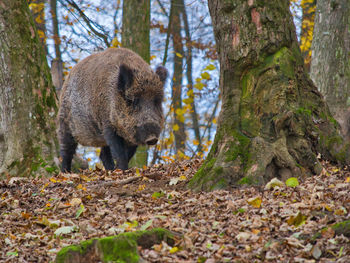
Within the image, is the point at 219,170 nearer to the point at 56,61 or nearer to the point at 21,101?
the point at 21,101

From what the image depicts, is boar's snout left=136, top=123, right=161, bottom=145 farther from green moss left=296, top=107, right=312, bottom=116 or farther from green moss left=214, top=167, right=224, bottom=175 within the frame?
green moss left=296, top=107, right=312, bottom=116

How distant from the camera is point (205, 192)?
203 inches

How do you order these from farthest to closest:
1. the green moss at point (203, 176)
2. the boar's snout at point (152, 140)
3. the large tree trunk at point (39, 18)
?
the large tree trunk at point (39, 18), the boar's snout at point (152, 140), the green moss at point (203, 176)

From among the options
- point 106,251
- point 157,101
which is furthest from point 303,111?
point 157,101

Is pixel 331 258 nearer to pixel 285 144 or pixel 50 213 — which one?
pixel 285 144

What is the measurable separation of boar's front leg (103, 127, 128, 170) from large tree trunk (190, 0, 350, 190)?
Result: 3263 millimetres

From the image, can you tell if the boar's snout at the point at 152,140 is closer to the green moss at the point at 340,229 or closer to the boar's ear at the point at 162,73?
the boar's ear at the point at 162,73

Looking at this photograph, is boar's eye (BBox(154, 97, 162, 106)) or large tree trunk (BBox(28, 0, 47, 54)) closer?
boar's eye (BBox(154, 97, 162, 106))

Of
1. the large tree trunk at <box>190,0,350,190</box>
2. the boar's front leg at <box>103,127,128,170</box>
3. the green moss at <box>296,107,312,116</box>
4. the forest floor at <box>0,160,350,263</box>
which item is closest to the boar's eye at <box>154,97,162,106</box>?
the boar's front leg at <box>103,127,128,170</box>

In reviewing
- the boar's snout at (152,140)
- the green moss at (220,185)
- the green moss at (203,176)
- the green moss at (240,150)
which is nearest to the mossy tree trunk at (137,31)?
the boar's snout at (152,140)

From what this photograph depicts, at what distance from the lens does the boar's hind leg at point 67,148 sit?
9734mm

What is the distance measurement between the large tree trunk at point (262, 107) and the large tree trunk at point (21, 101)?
10.4 ft

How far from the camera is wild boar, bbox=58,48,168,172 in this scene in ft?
28.3

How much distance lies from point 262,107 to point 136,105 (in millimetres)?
3737
